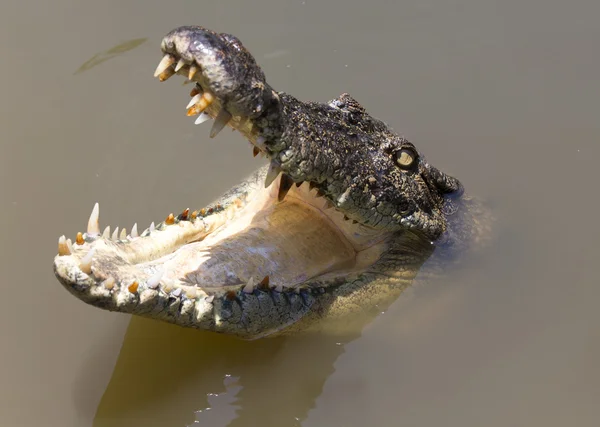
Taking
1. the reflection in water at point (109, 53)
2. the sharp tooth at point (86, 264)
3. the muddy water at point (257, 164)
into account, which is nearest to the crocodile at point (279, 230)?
the sharp tooth at point (86, 264)

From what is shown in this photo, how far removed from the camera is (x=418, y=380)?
4391mm

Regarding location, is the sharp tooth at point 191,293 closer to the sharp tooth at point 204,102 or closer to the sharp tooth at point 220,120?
the sharp tooth at point 220,120

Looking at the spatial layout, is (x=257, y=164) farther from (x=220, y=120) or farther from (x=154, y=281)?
(x=154, y=281)

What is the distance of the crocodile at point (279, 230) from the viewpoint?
125 inches

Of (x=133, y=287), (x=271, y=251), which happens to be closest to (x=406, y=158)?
(x=271, y=251)

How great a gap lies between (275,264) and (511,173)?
285 centimetres

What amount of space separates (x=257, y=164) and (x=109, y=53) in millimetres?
2122

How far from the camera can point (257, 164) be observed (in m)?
6.08

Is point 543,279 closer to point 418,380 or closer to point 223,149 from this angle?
point 418,380

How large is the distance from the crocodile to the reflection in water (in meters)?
2.76

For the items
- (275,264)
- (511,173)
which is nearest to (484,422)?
(275,264)

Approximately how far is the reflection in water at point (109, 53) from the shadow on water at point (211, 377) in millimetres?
→ 3312

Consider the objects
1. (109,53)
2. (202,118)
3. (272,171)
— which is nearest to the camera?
(202,118)

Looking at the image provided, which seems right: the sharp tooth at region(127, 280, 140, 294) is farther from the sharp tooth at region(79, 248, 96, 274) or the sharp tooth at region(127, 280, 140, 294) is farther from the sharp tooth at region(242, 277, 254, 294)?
the sharp tooth at region(242, 277, 254, 294)
